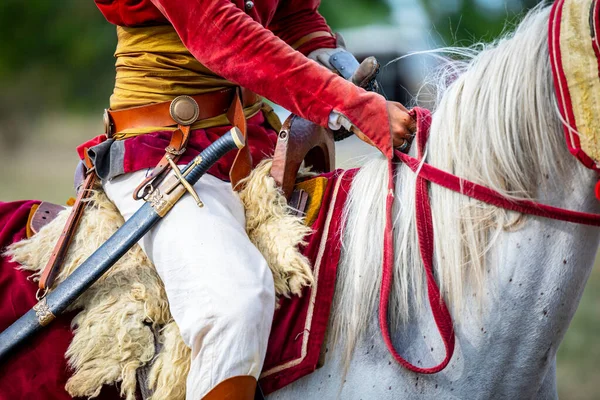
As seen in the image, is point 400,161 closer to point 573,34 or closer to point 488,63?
point 488,63

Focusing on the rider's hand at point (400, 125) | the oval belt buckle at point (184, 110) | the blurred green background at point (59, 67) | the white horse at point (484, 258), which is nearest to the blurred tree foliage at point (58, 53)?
the blurred green background at point (59, 67)

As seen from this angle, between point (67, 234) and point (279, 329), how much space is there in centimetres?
77

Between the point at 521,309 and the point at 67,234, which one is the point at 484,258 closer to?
the point at 521,309

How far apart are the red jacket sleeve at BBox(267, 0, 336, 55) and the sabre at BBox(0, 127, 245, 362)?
897 mm

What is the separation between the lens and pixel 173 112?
234cm

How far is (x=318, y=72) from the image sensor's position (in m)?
2.12

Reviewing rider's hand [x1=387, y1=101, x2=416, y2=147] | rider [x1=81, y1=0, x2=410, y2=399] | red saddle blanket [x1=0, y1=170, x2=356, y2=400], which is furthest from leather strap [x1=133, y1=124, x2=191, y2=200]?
rider's hand [x1=387, y1=101, x2=416, y2=147]

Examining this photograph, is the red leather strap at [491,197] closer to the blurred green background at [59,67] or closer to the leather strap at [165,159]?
the leather strap at [165,159]

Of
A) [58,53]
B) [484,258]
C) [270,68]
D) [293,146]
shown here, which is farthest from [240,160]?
[58,53]

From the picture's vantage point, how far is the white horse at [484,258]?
1.93 metres

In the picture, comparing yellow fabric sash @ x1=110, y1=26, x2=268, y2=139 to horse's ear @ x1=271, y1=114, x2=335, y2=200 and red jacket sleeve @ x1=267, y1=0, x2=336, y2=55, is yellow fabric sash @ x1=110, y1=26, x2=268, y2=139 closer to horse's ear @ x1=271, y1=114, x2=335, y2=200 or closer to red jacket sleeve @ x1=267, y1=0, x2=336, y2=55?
horse's ear @ x1=271, y1=114, x2=335, y2=200

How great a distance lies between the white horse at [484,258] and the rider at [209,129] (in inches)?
8.1

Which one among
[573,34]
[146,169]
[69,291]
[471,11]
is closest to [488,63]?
[573,34]

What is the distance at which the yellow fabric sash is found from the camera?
7.84 feet
